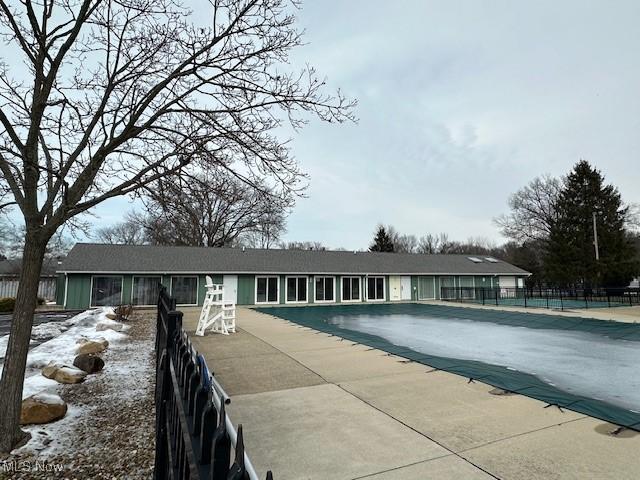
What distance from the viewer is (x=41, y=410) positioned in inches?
178

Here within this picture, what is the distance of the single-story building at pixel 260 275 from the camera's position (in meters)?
21.2

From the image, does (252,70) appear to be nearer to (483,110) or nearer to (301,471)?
(301,471)

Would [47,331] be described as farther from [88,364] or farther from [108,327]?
[88,364]

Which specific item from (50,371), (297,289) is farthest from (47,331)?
(297,289)

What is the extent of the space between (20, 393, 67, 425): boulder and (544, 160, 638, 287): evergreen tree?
123ft

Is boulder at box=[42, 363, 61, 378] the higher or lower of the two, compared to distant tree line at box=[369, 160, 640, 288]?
lower

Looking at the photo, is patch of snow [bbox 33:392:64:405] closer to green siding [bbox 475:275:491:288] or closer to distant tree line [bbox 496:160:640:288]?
green siding [bbox 475:275:491:288]

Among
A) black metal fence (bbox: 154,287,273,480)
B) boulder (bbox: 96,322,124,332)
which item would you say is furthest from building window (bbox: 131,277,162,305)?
black metal fence (bbox: 154,287,273,480)

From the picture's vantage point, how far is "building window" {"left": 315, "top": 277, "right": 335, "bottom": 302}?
26.3 m

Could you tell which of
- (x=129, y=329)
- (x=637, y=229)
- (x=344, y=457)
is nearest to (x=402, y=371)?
(x=344, y=457)

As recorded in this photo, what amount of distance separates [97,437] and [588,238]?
130 feet

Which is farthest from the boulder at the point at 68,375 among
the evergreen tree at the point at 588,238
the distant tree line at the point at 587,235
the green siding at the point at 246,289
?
the evergreen tree at the point at 588,238

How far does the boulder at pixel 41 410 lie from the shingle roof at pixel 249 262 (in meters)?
18.2

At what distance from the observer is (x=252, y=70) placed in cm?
517
